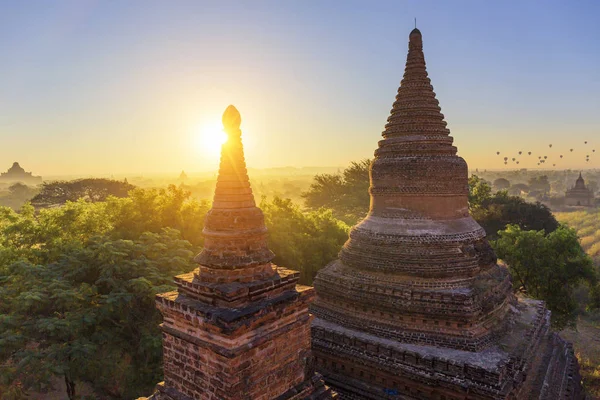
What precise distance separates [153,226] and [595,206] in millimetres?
101809

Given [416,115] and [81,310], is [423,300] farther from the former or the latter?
[81,310]

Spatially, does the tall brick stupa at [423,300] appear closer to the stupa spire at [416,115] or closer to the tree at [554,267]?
the stupa spire at [416,115]

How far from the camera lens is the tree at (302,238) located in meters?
20.5

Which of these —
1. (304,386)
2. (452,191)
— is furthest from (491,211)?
(304,386)

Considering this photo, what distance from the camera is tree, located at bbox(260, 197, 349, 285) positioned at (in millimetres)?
20484

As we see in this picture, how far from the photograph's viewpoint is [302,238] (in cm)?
2253

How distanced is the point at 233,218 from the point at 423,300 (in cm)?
713

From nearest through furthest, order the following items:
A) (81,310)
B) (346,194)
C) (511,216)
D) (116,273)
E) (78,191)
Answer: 1. (81,310)
2. (116,273)
3. (511,216)
4. (346,194)
5. (78,191)

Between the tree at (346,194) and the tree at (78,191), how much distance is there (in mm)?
25000

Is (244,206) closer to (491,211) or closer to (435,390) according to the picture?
(435,390)

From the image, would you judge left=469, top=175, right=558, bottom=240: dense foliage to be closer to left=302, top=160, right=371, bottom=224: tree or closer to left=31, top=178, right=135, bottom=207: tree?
left=302, top=160, right=371, bottom=224: tree

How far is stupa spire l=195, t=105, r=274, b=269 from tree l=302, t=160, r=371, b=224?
34.5 meters

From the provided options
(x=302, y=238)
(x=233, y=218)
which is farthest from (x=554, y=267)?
(x=233, y=218)

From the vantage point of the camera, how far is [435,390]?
32.6ft
